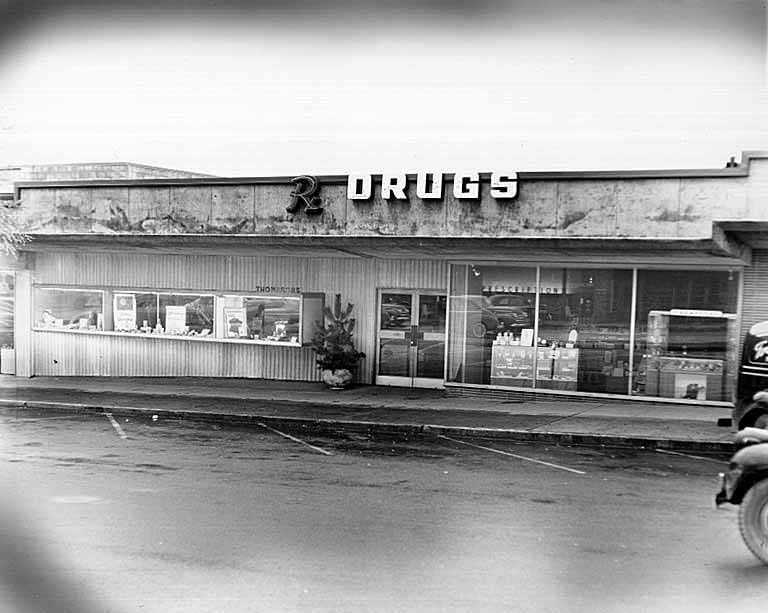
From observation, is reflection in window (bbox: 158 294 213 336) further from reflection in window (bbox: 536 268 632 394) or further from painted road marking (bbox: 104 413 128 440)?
reflection in window (bbox: 536 268 632 394)

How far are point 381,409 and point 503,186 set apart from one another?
130 inches

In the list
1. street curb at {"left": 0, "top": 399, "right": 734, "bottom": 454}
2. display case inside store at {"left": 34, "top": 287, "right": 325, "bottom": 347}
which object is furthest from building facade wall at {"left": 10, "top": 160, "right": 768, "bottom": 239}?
street curb at {"left": 0, "top": 399, "right": 734, "bottom": 454}

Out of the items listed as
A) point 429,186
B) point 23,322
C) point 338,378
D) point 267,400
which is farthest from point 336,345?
point 23,322

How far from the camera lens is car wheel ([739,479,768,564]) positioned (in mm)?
4516

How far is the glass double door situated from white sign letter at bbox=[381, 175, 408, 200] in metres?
2.91

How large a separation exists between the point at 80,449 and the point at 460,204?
5.56 metres

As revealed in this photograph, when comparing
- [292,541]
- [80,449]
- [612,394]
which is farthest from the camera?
[612,394]

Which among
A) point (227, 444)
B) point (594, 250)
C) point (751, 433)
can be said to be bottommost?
point (227, 444)

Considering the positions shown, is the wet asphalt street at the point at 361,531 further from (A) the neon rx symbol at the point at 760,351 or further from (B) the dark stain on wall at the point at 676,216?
(B) the dark stain on wall at the point at 676,216

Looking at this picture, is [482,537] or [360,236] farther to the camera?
[360,236]

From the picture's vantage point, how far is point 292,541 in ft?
16.0

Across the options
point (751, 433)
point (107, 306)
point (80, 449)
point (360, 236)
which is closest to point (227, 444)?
point (80, 449)

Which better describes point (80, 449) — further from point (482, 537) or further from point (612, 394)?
point (612, 394)

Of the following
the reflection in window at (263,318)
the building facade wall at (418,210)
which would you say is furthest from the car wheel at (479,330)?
the reflection in window at (263,318)
